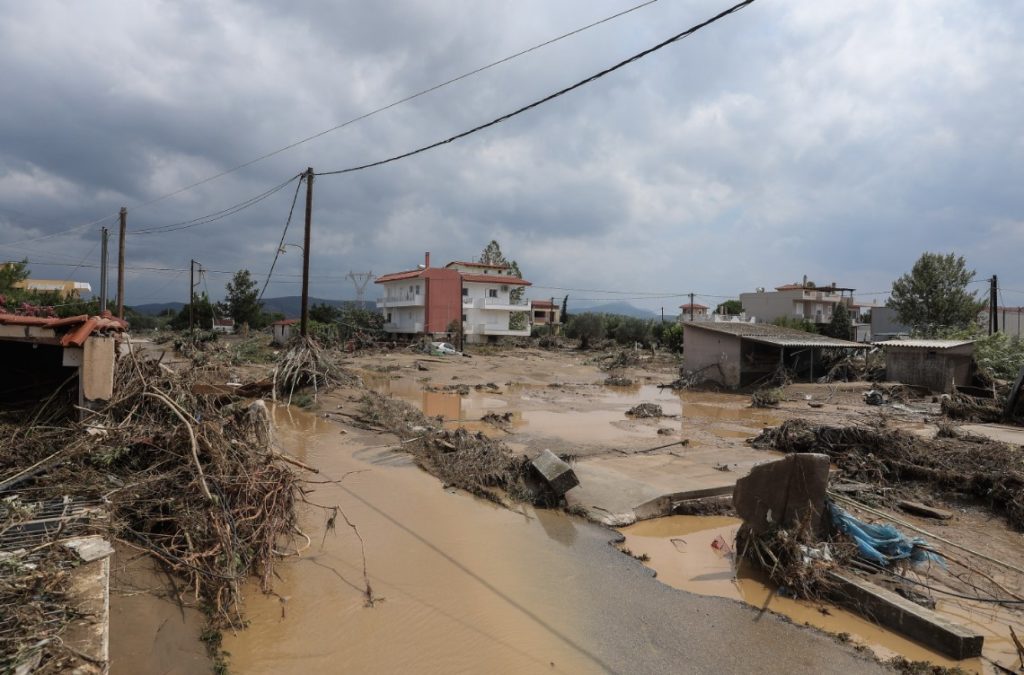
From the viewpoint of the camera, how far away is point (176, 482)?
5648mm

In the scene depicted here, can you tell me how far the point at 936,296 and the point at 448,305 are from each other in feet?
117

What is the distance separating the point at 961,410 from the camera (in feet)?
51.7

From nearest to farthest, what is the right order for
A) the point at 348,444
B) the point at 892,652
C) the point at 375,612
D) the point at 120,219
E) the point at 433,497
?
the point at 892,652
the point at 375,612
the point at 433,497
the point at 348,444
the point at 120,219

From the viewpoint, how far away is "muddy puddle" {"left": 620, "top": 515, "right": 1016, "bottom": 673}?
5109mm

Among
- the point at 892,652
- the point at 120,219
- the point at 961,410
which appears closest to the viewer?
the point at 892,652

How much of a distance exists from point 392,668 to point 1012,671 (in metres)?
4.87

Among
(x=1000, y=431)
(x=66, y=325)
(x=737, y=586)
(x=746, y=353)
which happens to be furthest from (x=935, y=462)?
(x=746, y=353)

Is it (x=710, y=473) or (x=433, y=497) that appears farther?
(x=710, y=473)

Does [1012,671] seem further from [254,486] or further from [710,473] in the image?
[254,486]

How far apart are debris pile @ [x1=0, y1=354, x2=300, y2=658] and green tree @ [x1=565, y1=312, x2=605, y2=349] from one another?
4575cm

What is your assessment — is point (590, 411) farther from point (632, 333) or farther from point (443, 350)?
point (632, 333)

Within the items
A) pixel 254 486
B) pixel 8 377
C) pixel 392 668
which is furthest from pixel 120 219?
pixel 392 668

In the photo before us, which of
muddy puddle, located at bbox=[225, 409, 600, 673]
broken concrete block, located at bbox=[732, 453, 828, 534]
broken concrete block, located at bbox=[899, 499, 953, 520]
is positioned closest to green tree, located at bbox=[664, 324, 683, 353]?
broken concrete block, located at bbox=[899, 499, 953, 520]

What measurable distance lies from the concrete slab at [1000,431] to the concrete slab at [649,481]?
4.59 metres
